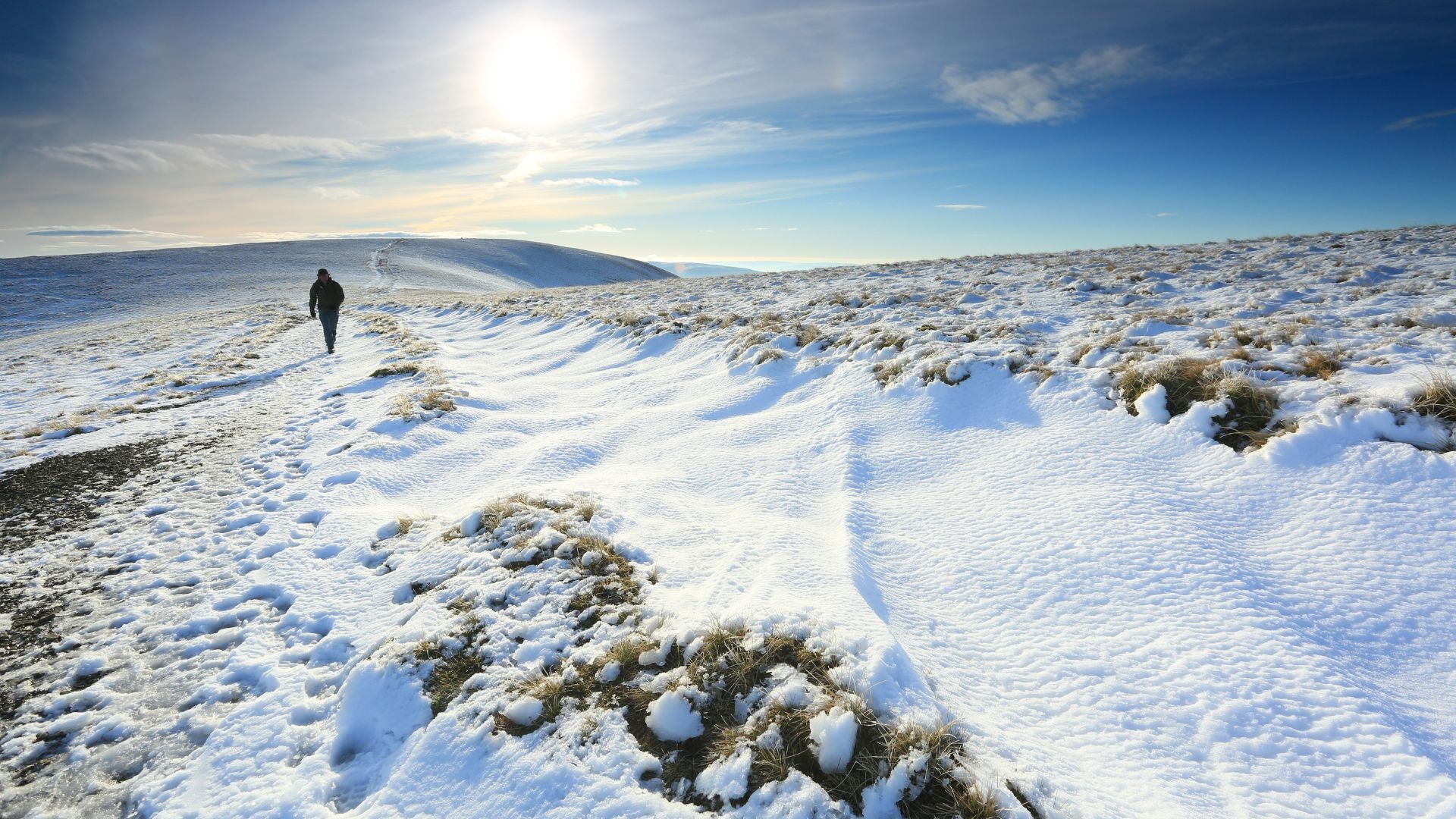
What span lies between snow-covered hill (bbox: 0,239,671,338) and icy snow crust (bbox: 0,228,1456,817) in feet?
121

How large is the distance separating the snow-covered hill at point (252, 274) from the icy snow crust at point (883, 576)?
36.9 meters

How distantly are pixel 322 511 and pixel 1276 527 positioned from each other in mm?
8716

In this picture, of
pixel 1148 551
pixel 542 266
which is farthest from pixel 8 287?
pixel 1148 551

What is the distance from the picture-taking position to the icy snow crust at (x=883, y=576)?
9.33 ft

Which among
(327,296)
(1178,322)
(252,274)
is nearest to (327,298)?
(327,296)

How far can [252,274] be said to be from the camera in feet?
182

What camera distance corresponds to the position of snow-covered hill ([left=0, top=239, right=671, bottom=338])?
1555 inches

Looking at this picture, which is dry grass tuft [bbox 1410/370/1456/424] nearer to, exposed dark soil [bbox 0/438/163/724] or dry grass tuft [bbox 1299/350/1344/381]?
dry grass tuft [bbox 1299/350/1344/381]

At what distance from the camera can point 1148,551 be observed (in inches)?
156

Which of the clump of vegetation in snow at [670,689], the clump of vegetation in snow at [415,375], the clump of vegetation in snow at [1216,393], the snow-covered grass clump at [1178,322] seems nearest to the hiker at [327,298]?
the clump of vegetation in snow at [415,375]

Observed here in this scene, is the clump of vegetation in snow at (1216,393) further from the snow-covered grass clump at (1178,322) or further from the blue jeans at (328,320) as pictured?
the blue jeans at (328,320)

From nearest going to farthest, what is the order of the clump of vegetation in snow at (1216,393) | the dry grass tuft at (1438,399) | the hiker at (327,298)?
the dry grass tuft at (1438,399)
the clump of vegetation in snow at (1216,393)
the hiker at (327,298)

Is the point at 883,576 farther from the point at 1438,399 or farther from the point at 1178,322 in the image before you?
the point at 1178,322

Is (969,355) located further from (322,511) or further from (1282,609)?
(322,511)
